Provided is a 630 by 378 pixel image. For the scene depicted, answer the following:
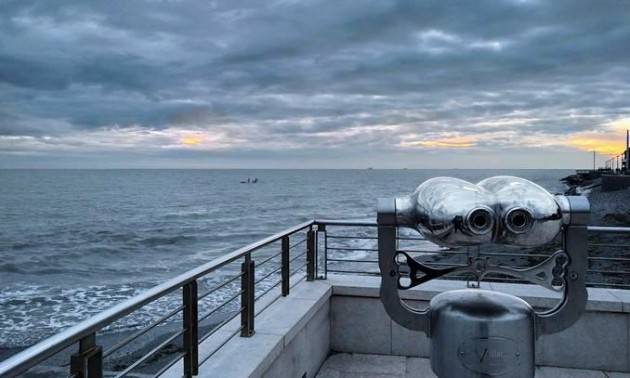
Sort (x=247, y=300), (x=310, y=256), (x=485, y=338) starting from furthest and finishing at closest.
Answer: (x=310, y=256) → (x=247, y=300) → (x=485, y=338)

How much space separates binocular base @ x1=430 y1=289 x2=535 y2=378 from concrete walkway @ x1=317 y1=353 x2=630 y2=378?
226 centimetres

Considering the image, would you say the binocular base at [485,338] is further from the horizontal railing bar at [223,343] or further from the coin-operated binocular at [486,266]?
the horizontal railing bar at [223,343]

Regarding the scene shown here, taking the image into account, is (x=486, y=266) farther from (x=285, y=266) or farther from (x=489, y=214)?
(x=285, y=266)

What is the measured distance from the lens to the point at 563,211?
7.70 ft

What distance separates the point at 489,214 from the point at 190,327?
1.68 metres

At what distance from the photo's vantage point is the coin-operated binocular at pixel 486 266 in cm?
215

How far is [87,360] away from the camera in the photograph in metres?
1.99

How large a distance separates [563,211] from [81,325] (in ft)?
6.55

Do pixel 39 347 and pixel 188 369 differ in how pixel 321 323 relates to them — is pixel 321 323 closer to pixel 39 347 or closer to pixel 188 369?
pixel 188 369

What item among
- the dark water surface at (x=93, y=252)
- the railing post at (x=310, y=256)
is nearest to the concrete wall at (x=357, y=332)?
the railing post at (x=310, y=256)

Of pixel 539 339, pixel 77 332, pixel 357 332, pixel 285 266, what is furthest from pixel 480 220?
pixel 357 332

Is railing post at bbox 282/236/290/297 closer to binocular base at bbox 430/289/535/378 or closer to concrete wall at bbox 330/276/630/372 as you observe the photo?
concrete wall at bbox 330/276/630/372

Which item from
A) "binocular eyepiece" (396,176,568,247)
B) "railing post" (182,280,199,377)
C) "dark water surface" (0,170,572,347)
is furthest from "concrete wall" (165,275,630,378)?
"dark water surface" (0,170,572,347)

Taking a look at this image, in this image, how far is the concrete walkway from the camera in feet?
14.9
